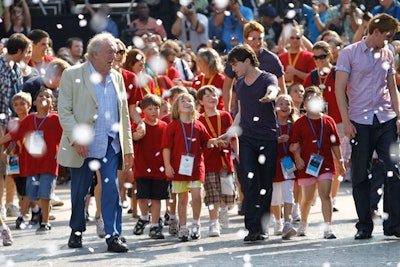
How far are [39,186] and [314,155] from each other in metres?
2.87

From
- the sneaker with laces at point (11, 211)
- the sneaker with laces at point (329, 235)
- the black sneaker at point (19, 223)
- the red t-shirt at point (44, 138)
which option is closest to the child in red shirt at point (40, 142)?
the red t-shirt at point (44, 138)

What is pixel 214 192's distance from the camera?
1188cm

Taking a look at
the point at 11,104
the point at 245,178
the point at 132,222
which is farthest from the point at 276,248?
the point at 11,104

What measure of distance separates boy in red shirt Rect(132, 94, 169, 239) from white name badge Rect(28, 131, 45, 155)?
106 centimetres

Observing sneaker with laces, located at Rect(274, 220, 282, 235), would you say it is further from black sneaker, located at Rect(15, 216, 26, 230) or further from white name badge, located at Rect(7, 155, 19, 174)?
white name badge, located at Rect(7, 155, 19, 174)

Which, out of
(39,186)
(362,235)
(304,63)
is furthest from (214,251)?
(304,63)

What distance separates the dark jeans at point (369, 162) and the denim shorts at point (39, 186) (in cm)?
318

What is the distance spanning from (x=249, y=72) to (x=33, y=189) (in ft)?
8.72

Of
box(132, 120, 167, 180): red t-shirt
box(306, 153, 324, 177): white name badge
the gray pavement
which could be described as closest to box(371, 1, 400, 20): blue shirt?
the gray pavement

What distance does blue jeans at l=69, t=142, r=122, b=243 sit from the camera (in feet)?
34.5

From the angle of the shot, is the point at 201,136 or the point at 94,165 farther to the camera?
the point at 201,136

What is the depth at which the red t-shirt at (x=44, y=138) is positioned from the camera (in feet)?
40.4

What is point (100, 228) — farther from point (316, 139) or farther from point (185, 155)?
point (316, 139)

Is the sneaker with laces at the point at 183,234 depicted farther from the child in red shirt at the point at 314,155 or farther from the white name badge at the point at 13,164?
the white name badge at the point at 13,164
